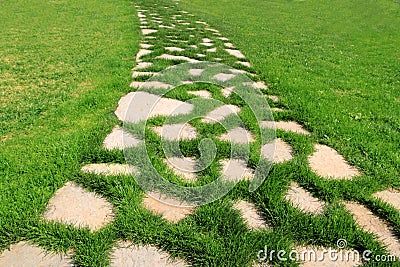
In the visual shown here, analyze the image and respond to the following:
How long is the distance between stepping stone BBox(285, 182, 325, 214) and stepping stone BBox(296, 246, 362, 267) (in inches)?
14.6

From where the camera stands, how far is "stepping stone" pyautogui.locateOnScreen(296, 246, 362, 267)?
2088 mm

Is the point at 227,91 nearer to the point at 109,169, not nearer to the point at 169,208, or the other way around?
the point at 109,169

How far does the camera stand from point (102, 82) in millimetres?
4961

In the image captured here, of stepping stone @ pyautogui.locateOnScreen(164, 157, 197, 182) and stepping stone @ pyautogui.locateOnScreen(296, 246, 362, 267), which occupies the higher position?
stepping stone @ pyautogui.locateOnScreen(296, 246, 362, 267)

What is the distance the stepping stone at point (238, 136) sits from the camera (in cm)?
344

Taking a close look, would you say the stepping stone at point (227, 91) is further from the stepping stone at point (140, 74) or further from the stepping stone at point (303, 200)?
the stepping stone at point (303, 200)

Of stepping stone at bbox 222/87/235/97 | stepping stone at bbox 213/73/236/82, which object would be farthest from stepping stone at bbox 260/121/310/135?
stepping stone at bbox 213/73/236/82

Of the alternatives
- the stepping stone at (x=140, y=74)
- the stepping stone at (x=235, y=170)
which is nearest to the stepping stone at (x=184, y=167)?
the stepping stone at (x=235, y=170)

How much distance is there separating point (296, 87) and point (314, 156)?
7.14 ft

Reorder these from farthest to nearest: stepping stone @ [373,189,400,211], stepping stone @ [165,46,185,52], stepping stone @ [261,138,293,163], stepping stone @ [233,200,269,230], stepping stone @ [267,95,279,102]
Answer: stepping stone @ [165,46,185,52], stepping stone @ [267,95,279,102], stepping stone @ [261,138,293,163], stepping stone @ [373,189,400,211], stepping stone @ [233,200,269,230]

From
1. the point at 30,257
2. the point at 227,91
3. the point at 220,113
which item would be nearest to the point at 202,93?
the point at 227,91

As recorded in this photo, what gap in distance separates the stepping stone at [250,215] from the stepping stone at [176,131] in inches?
43.0

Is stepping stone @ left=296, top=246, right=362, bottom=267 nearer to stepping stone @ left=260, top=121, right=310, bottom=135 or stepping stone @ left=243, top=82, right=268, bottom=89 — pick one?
stepping stone @ left=260, top=121, right=310, bottom=135

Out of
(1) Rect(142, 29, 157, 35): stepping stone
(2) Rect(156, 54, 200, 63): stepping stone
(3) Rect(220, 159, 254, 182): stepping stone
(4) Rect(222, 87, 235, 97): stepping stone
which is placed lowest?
(1) Rect(142, 29, 157, 35): stepping stone
